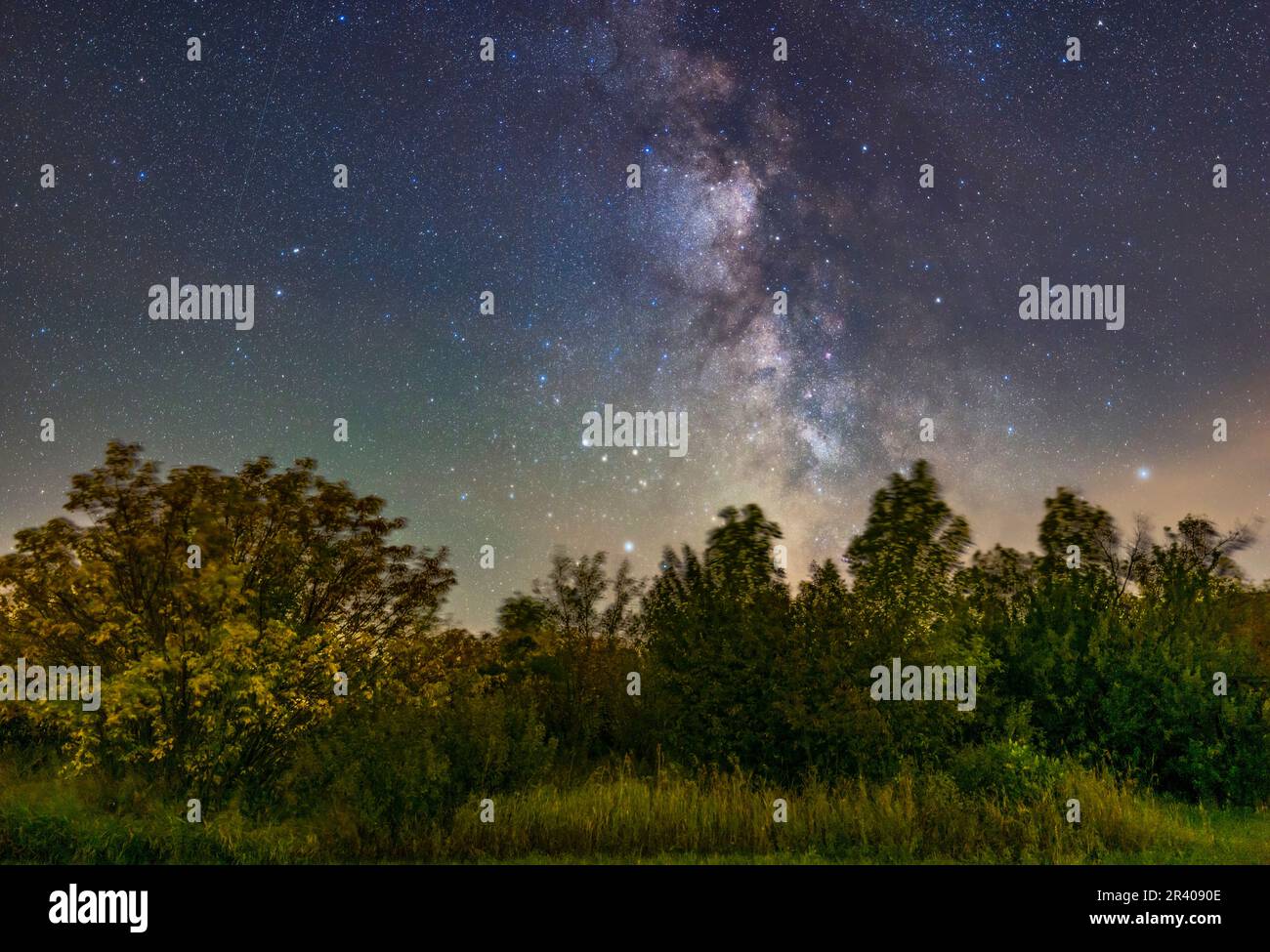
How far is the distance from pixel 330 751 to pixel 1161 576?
60.6 ft

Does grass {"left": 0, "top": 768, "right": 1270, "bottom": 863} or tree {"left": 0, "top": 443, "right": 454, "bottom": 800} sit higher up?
tree {"left": 0, "top": 443, "right": 454, "bottom": 800}

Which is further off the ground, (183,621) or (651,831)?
(183,621)

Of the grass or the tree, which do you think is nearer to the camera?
the grass

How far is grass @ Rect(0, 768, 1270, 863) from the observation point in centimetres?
1170

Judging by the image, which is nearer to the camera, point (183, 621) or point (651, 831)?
point (651, 831)

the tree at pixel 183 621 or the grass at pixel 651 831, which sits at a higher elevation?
the tree at pixel 183 621

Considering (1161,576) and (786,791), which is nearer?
(786,791)

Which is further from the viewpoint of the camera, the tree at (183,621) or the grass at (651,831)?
the tree at (183,621)

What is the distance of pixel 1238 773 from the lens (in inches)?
662

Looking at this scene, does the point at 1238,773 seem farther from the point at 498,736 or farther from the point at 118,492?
the point at 118,492

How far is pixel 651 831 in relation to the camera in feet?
40.2

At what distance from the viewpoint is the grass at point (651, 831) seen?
11703mm
